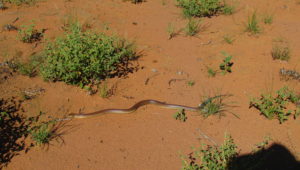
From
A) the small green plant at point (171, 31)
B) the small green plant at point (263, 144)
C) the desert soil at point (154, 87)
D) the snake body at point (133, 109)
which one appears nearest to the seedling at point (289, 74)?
the desert soil at point (154, 87)

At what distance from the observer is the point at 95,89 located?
15.8ft

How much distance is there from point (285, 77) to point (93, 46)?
355cm

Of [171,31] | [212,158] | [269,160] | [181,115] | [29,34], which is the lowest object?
[269,160]

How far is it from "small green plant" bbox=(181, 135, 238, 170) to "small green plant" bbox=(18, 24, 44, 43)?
13.4 ft

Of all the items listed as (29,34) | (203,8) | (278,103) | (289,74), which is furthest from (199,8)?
(29,34)

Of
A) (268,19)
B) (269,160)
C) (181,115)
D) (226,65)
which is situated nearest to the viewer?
(269,160)

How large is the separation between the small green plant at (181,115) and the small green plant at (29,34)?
3493 millimetres

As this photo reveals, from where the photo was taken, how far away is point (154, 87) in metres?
4.99

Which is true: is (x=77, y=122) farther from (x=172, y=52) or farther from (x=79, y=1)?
(x=79, y=1)

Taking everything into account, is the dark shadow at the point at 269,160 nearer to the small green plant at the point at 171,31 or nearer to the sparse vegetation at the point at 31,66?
the small green plant at the point at 171,31

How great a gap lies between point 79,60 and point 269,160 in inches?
127

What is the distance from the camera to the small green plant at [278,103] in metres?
4.29

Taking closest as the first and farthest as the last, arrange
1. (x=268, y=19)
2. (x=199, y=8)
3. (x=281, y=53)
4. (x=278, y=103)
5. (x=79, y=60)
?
(x=278, y=103) → (x=79, y=60) → (x=281, y=53) → (x=268, y=19) → (x=199, y=8)

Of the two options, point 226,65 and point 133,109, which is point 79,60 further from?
point 226,65
